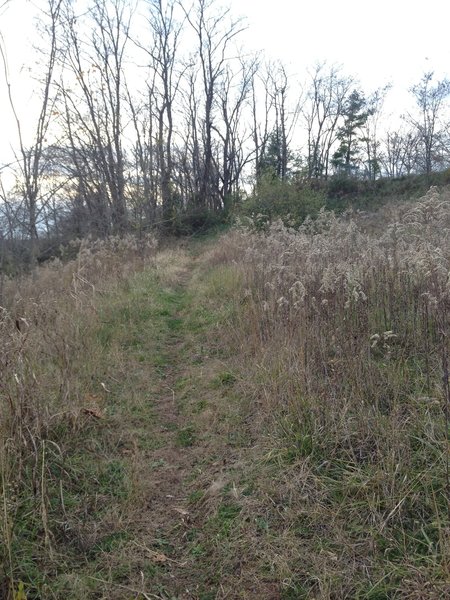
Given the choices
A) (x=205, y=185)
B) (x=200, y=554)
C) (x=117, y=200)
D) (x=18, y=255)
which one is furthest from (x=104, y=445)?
(x=205, y=185)

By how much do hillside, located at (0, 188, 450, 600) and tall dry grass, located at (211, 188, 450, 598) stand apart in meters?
0.01

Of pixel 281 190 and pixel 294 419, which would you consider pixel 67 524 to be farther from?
pixel 281 190

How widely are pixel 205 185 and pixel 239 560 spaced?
2696cm

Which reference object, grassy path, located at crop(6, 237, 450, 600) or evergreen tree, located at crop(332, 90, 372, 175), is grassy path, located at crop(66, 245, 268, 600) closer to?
grassy path, located at crop(6, 237, 450, 600)

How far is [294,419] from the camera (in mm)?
3127

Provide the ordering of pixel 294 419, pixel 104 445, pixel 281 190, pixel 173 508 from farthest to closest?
pixel 281 190 → pixel 104 445 → pixel 294 419 → pixel 173 508

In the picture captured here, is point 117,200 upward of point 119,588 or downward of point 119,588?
upward

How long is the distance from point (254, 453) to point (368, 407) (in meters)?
0.87

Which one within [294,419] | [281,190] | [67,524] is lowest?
[67,524]

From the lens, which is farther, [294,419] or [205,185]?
[205,185]

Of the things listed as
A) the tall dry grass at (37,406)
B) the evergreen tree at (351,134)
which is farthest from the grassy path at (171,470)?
the evergreen tree at (351,134)

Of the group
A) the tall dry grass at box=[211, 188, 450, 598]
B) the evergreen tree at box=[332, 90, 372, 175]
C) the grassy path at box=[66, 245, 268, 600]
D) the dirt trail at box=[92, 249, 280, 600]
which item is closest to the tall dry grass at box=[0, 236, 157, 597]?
the grassy path at box=[66, 245, 268, 600]

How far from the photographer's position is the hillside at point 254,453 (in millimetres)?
2195

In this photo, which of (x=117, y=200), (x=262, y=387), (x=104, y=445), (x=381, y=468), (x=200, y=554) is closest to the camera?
(x=200, y=554)
